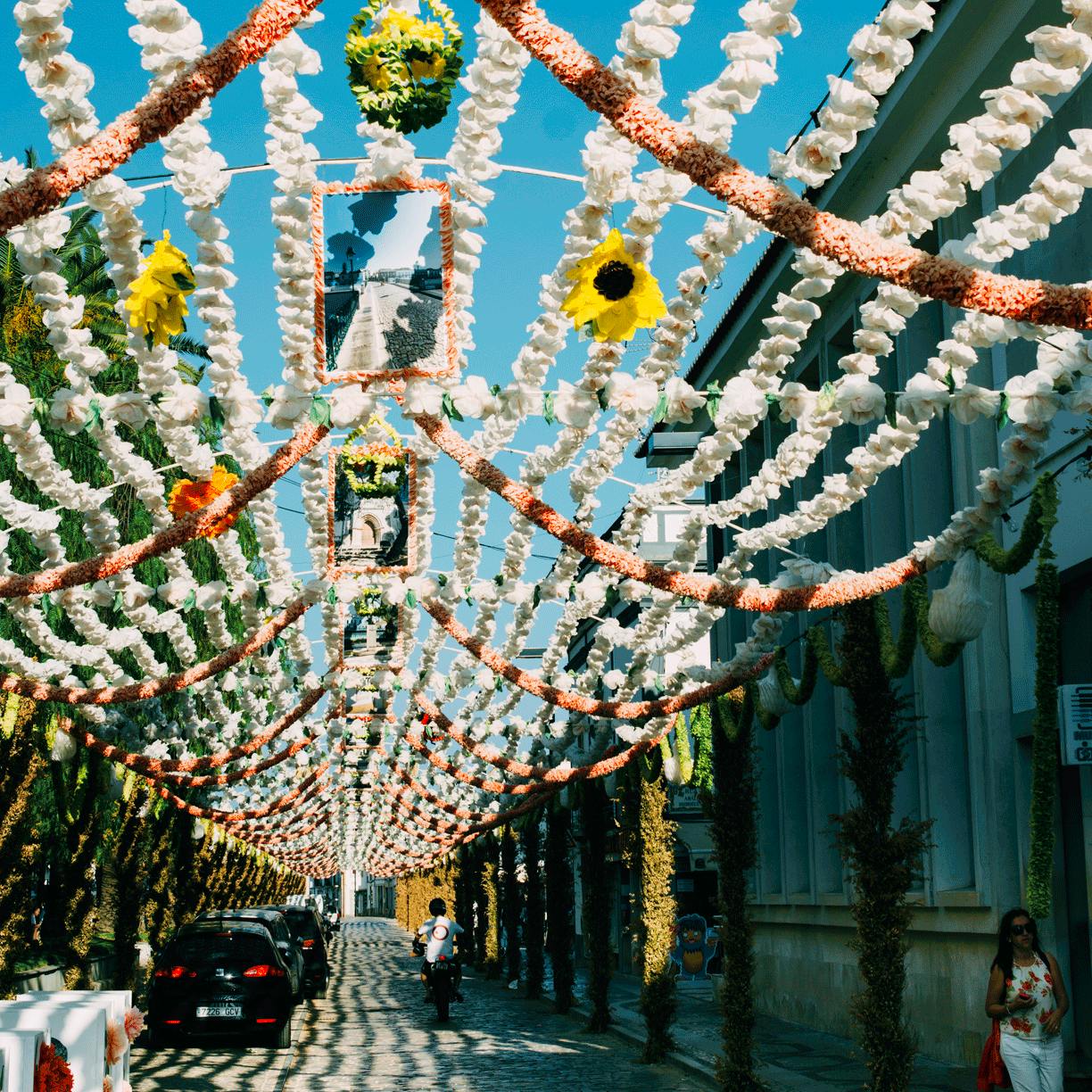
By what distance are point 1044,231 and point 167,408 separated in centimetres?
465

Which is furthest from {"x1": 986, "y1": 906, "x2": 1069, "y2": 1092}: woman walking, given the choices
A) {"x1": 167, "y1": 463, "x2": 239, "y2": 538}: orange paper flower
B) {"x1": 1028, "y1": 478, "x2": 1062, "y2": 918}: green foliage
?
{"x1": 167, "y1": 463, "x2": 239, "y2": 538}: orange paper flower

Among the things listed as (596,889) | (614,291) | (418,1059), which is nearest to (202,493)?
(614,291)

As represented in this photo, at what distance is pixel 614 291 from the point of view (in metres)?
7.16

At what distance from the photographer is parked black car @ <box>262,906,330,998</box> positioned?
29250mm

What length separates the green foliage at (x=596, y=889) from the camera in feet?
69.6

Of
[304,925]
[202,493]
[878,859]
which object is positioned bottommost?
[304,925]

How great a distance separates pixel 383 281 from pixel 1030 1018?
19.5 ft

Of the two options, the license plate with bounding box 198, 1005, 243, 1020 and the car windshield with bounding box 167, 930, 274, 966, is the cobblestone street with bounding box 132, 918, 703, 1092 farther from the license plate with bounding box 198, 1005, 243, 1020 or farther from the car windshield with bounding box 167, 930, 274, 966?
the car windshield with bounding box 167, 930, 274, 966

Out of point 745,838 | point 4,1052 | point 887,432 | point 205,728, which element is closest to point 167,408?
point 4,1052

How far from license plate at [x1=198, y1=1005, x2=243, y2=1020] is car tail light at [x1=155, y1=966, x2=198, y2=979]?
424 millimetres

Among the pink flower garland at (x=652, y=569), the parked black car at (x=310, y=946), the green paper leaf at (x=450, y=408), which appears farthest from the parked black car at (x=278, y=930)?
the green paper leaf at (x=450, y=408)

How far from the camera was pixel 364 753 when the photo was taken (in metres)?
29.0

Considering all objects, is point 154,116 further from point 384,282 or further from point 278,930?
point 278,930

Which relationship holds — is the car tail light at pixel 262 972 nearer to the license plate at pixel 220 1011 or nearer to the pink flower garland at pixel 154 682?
the license plate at pixel 220 1011
